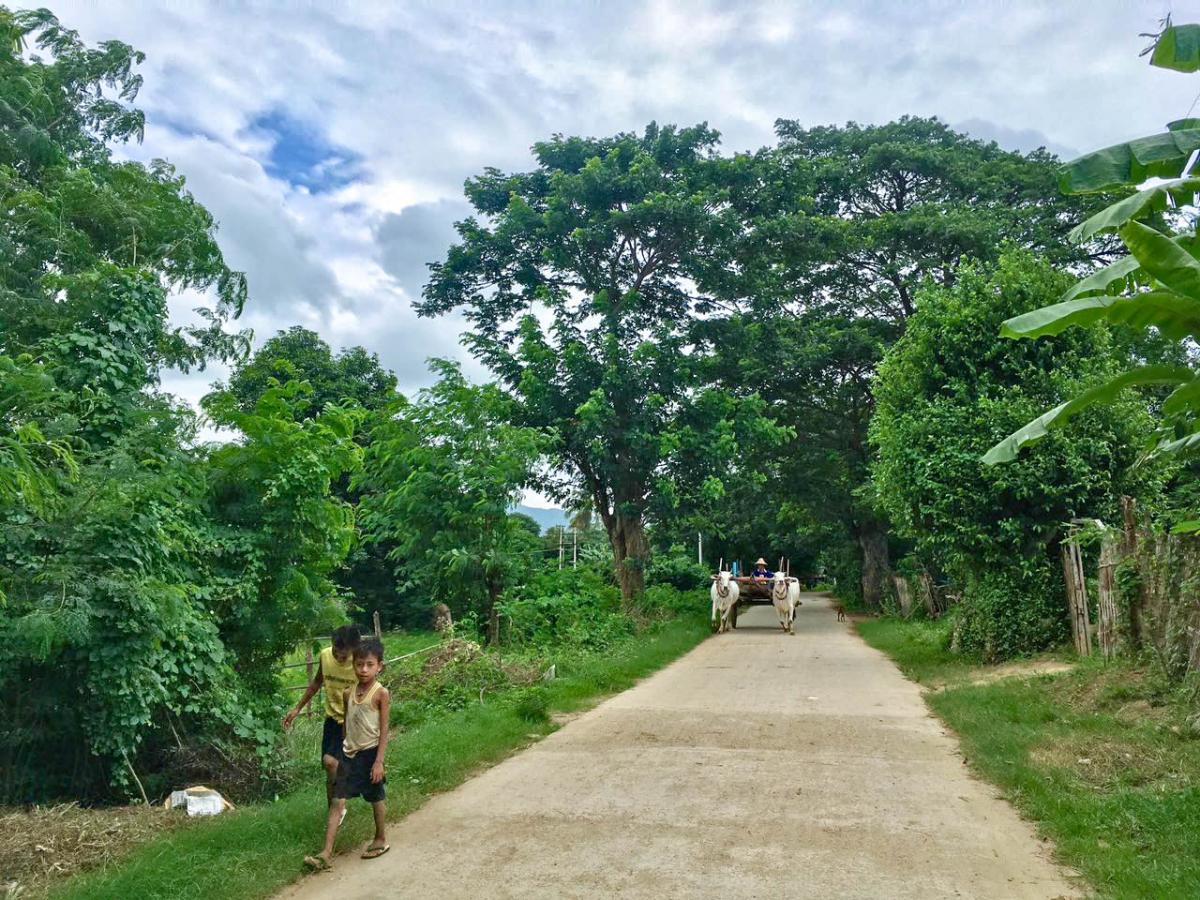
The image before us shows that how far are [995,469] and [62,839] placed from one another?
12.7 metres

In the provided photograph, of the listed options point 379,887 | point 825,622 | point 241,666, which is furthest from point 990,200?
point 379,887

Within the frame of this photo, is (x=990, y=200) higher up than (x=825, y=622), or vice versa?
(x=990, y=200)

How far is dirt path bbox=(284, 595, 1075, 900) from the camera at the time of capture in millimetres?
5129

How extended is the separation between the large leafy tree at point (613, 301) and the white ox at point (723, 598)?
250 cm

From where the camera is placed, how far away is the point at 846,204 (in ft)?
94.1

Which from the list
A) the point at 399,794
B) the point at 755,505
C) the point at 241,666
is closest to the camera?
the point at 399,794

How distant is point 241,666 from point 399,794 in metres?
2.45

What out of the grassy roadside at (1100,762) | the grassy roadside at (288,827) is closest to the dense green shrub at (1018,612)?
the grassy roadside at (1100,762)

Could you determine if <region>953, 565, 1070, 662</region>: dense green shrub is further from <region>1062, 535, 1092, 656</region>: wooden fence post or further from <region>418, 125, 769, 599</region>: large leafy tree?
<region>418, 125, 769, 599</region>: large leafy tree

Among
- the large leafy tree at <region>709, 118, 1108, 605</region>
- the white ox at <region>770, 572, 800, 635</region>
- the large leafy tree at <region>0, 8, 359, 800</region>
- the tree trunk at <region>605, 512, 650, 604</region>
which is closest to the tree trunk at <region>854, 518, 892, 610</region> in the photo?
the large leafy tree at <region>709, 118, 1108, 605</region>

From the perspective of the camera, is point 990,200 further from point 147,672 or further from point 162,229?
point 147,672

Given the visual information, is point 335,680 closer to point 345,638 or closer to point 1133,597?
point 345,638

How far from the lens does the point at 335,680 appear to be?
6363 millimetres

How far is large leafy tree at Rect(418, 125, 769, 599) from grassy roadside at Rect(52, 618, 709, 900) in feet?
33.3
